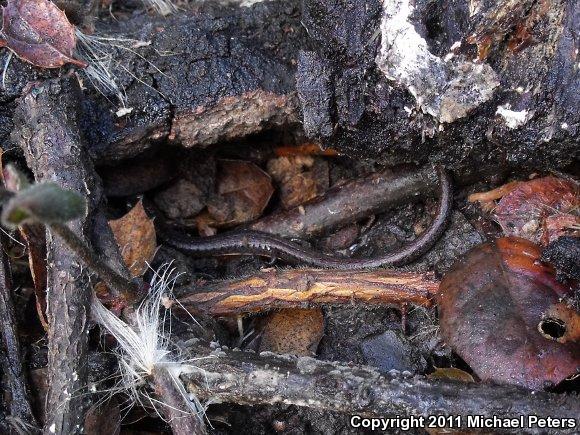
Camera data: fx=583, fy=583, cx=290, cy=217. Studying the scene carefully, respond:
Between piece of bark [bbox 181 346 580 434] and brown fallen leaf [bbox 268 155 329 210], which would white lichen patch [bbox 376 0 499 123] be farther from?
piece of bark [bbox 181 346 580 434]

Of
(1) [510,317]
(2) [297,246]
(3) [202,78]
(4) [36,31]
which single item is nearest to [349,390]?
(1) [510,317]

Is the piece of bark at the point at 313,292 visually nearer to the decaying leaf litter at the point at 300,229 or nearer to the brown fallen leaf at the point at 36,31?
the decaying leaf litter at the point at 300,229

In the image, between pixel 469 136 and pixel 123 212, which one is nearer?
pixel 469 136

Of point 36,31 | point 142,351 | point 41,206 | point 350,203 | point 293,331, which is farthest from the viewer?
point 350,203

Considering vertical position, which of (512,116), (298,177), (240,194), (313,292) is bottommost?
(313,292)

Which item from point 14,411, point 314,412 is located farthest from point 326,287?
point 14,411

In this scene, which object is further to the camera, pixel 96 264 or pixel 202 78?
pixel 202 78

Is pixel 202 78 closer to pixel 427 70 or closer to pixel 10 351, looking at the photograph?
pixel 427 70

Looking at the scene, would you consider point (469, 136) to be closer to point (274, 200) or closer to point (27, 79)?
point (274, 200)
